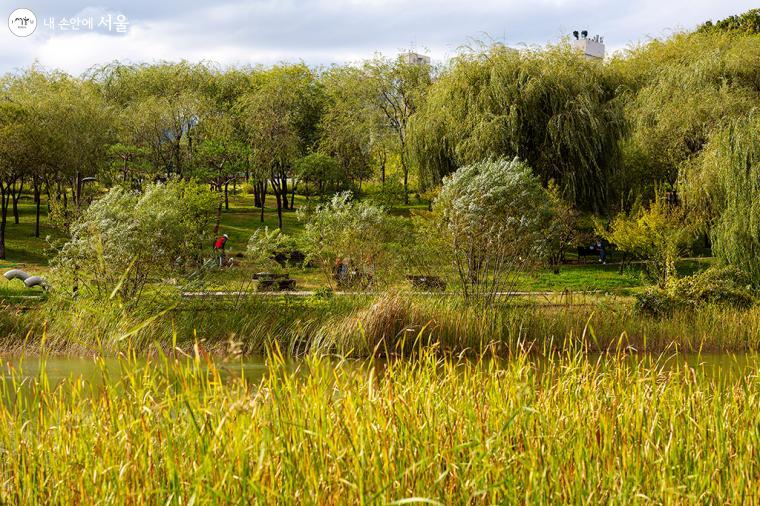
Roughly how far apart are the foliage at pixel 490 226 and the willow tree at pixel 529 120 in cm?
899

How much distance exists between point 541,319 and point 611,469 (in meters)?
12.1

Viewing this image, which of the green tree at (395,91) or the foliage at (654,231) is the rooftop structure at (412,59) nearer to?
the green tree at (395,91)

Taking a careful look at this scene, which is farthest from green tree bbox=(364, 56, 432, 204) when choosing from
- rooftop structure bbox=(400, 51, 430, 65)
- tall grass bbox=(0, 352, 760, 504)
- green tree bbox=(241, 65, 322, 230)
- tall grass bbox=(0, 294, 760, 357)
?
tall grass bbox=(0, 352, 760, 504)

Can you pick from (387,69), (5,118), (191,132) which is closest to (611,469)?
(5,118)

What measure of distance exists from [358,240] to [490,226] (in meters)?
2.91

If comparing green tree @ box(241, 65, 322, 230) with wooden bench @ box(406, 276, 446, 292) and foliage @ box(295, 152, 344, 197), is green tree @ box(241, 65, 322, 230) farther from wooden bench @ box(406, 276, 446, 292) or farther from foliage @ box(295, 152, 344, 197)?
wooden bench @ box(406, 276, 446, 292)

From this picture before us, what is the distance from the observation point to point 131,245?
16969 mm

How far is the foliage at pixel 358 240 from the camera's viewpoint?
64.8ft

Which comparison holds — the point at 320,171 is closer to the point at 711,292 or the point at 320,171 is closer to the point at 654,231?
the point at 654,231

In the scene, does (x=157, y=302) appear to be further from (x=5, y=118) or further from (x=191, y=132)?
(x=191, y=132)

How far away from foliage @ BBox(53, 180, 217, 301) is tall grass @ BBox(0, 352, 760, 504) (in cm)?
1183

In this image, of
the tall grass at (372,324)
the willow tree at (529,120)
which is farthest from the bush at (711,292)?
the willow tree at (529,120)

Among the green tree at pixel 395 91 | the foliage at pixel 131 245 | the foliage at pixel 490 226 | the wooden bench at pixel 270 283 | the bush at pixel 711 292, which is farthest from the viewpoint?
the green tree at pixel 395 91

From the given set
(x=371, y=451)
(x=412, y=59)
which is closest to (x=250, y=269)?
(x=371, y=451)
